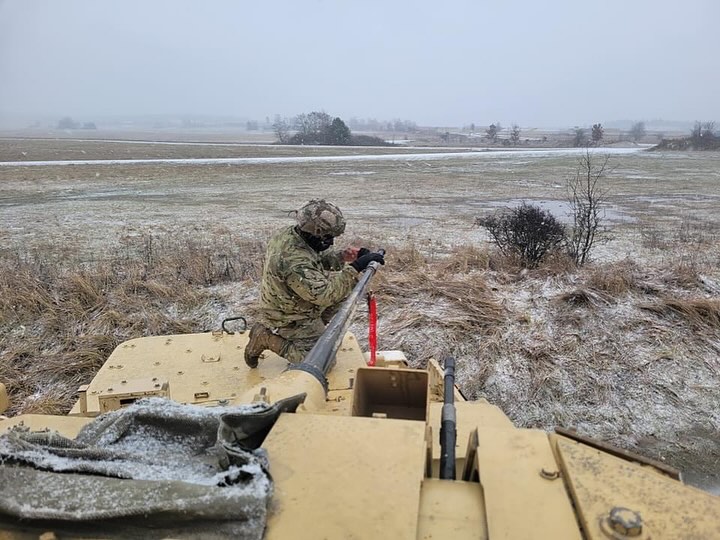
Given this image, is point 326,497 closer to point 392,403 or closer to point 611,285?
point 392,403

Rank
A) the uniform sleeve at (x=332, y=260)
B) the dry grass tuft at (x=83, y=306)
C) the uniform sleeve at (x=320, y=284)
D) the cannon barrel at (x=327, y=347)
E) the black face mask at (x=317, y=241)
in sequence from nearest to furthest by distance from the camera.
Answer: the cannon barrel at (x=327, y=347)
the uniform sleeve at (x=320, y=284)
the black face mask at (x=317, y=241)
the uniform sleeve at (x=332, y=260)
the dry grass tuft at (x=83, y=306)

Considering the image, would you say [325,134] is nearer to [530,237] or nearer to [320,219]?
[530,237]

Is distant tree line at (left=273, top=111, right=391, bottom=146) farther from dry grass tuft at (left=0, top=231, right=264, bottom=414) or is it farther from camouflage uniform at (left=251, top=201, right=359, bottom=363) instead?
camouflage uniform at (left=251, top=201, right=359, bottom=363)

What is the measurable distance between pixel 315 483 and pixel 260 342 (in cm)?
314

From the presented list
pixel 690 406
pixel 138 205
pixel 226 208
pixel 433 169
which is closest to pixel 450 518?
pixel 690 406

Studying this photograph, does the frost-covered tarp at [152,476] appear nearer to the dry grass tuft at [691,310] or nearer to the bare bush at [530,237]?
the dry grass tuft at [691,310]

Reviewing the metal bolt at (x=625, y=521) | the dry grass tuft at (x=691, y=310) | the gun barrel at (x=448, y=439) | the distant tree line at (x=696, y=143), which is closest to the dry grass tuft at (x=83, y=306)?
the gun barrel at (x=448, y=439)

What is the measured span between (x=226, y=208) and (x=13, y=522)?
16.6m

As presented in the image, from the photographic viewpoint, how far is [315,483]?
178 centimetres

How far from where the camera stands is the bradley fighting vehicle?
5.32 feet

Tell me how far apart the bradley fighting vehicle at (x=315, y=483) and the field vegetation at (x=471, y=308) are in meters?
4.45

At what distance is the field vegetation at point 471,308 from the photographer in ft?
21.2

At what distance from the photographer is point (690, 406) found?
637 centimetres

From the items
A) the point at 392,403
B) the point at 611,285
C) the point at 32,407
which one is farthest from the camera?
the point at 611,285
